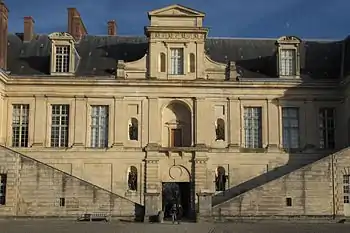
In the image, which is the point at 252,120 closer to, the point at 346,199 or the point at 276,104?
the point at 276,104

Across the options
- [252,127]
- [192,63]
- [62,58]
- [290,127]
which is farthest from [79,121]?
[290,127]

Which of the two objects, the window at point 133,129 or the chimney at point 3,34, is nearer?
the window at point 133,129

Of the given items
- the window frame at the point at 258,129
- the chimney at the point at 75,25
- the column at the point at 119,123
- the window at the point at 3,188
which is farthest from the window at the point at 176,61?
the window at the point at 3,188

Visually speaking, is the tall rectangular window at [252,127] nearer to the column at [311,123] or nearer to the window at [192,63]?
the column at [311,123]

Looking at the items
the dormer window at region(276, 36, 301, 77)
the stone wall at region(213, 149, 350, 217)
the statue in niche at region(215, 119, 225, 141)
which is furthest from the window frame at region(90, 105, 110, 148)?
the dormer window at region(276, 36, 301, 77)

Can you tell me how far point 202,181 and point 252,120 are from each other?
16.9ft

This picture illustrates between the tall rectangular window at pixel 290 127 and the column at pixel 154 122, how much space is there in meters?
7.94

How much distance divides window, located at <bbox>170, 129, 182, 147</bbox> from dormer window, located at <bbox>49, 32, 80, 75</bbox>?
7.42 meters

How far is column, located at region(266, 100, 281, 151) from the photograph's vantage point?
1501 inches

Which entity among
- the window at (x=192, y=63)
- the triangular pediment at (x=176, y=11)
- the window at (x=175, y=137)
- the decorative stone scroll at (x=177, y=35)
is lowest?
the window at (x=175, y=137)

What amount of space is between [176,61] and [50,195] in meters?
12.1

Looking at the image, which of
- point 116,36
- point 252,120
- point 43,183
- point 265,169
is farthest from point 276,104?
point 43,183

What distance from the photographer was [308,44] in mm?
42188

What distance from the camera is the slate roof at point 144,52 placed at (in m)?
39.2
